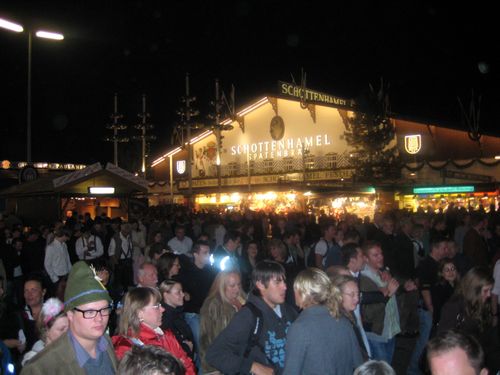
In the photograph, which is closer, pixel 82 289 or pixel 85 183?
pixel 82 289

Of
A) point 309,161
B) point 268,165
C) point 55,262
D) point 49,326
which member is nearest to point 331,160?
point 309,161

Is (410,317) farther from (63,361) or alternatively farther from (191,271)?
(63,361)

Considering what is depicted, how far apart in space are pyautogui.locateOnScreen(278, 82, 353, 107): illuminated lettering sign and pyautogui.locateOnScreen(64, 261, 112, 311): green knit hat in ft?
105

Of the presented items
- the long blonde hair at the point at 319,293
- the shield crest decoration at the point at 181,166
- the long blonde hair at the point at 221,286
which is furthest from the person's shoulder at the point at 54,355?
the shield crest decoration at the point at 181,166

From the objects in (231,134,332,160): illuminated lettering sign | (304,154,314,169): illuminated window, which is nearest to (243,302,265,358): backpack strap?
(231,134,332,160): illuminated lettering sign

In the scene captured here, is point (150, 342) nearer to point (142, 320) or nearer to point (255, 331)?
point (142, 320)

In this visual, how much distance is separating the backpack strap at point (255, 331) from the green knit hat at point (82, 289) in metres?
1.29

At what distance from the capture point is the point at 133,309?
Result: 3787 mm

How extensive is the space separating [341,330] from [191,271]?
3957 mm

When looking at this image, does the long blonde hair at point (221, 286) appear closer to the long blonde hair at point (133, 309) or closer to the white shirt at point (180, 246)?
the long blonde hair at point (133, 309)

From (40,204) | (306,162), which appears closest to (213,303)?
(40,204)

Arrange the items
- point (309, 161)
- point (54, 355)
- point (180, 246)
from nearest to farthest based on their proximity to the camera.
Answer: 1. point (54, 355)
2. point (180, 246)
3. point (309, 161)

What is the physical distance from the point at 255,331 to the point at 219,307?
1.22 metres

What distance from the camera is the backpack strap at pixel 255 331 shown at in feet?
12.9
